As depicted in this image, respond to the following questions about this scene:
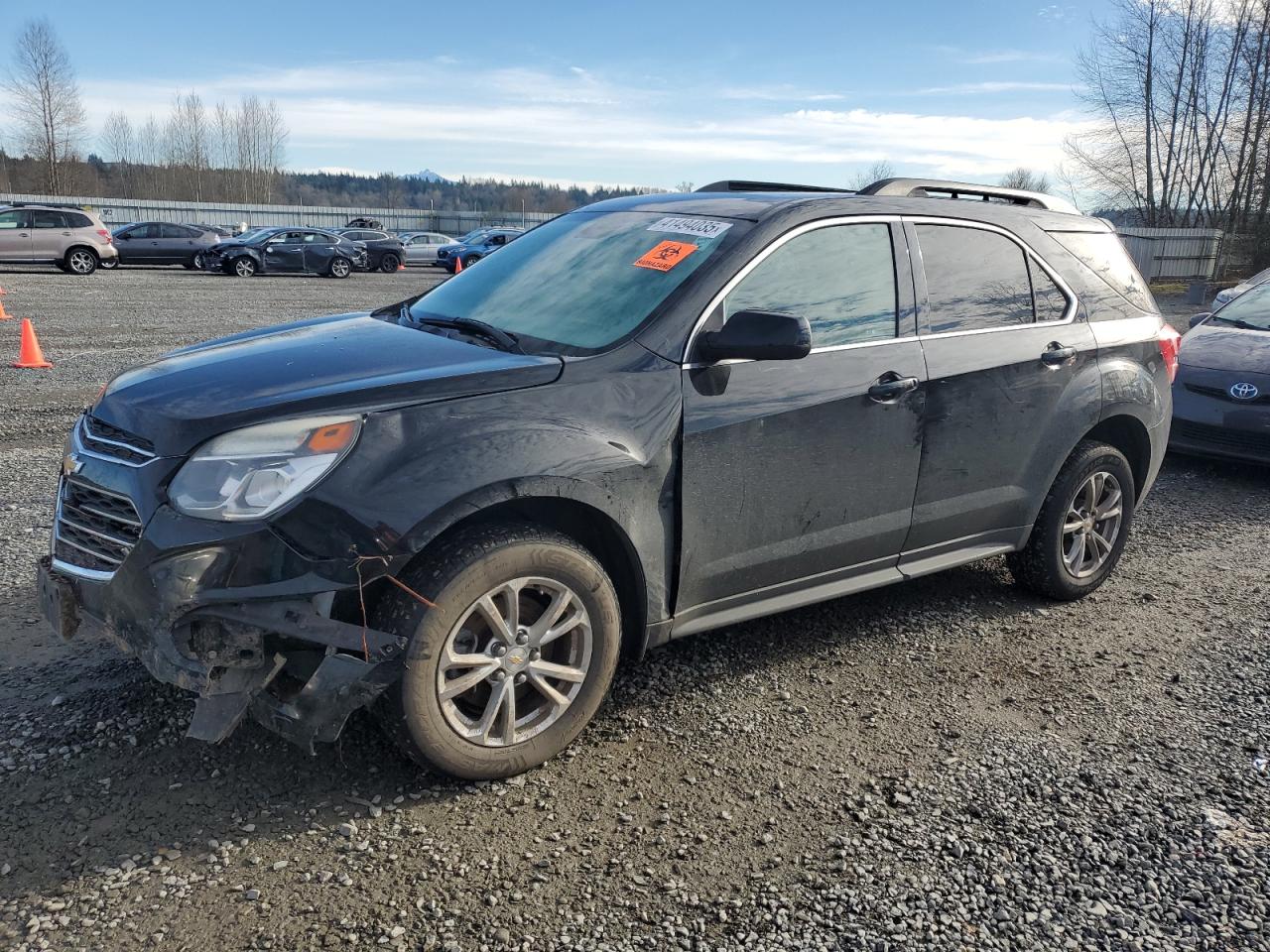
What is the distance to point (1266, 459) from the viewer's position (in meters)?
7.46

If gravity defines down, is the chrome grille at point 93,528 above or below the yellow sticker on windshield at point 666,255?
below

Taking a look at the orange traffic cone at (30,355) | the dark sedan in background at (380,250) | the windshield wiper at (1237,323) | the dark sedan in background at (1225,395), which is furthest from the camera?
the dark sedan in background at (380,250)

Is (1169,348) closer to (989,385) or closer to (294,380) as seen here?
(989,385)

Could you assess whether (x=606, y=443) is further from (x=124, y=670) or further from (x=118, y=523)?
(x=124, y=670)

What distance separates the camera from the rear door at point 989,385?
4090mm

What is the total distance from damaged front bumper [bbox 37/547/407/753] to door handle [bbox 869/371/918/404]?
2027 mm

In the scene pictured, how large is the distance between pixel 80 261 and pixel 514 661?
2656 centimetres

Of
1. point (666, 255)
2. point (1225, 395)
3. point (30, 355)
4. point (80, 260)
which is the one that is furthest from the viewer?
point (80, 260)

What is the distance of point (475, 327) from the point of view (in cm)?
381

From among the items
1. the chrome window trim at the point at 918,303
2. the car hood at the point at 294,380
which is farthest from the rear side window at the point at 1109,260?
the car hood at the point at 294,380

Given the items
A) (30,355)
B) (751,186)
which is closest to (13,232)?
(30,355)

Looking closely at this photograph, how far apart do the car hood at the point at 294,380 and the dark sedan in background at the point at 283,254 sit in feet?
87.6

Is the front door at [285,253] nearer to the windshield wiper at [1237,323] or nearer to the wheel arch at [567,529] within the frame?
the windshield wiper at [1237,323]

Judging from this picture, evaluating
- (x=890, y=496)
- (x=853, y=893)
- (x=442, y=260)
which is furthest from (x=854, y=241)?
(x=442, y=260)
